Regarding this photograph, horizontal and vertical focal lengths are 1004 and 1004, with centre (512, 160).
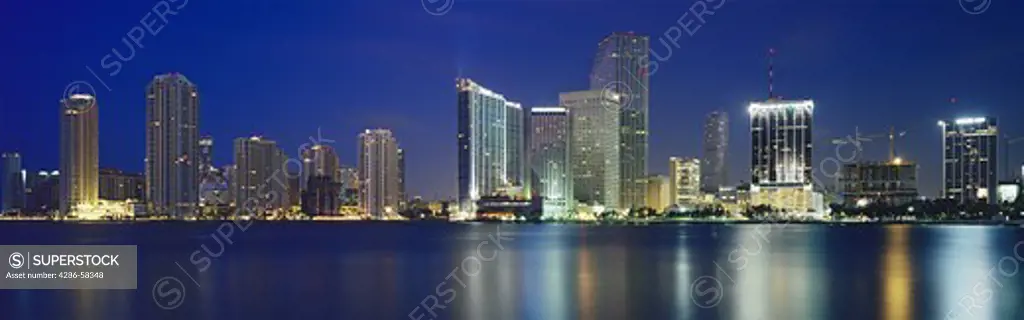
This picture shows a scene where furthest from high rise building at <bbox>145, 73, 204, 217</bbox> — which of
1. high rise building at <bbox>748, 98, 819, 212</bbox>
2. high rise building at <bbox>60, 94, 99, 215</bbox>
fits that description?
high rise building at <bbox>748, 98, 819, 212</bbox>

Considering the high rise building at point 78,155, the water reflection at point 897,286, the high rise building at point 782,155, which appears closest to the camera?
the water reflection at point 897,286

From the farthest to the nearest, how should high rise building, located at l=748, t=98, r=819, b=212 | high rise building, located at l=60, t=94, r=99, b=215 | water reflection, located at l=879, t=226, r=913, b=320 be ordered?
1. high rise building, located at l=748, t=98, r=819, b=212
2. high rise building, located at l=60, t=94, r=99, b=215
3. water reflection, located at l=879, t=226, r=913, b=320

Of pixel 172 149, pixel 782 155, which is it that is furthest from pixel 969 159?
pixel 172 149

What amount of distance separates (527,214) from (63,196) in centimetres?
6333

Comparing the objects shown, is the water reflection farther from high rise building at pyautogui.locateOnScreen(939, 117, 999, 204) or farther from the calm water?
high rise building at pyautogui.locateOnScreen(939, 117, 999, 204)

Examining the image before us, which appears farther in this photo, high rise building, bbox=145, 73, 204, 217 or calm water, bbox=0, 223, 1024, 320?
high rise building, bbox=145, 73, 204, 217

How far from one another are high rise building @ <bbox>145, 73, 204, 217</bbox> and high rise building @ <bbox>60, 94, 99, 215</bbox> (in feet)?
22.6

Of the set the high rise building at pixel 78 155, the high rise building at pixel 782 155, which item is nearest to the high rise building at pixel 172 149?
the high rise building at pixel 78 155

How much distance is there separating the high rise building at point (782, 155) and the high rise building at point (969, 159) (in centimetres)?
2086

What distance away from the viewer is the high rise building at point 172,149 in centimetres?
13375

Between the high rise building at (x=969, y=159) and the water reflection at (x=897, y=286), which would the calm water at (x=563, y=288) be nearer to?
the water reflection at (x=897, y=286)

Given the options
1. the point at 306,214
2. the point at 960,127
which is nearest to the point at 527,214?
the point at 306,214

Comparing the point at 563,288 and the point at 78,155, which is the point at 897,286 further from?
the point at 78,155

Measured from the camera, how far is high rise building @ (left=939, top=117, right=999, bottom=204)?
5965 inches
